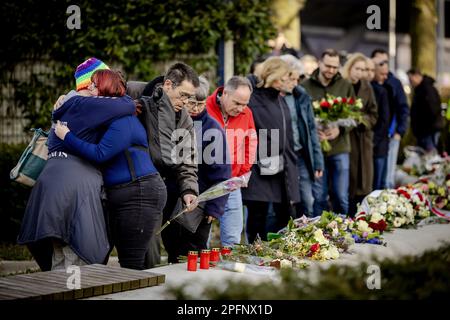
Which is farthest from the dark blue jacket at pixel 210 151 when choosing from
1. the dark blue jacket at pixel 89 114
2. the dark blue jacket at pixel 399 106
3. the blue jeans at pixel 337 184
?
the dark blue jacket at pixel 399 106

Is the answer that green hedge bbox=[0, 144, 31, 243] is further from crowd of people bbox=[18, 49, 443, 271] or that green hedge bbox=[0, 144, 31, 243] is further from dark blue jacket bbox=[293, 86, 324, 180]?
dark blue jacket bbox=[293, 86, 324, 180]

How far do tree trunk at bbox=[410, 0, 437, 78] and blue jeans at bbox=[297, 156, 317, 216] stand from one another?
369 inches

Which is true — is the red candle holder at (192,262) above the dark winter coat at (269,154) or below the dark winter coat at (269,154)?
below

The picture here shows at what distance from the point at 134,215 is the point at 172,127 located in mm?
783

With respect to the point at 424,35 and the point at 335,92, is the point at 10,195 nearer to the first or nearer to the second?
the point at 335,92

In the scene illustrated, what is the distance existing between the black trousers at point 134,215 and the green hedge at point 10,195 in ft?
13.7

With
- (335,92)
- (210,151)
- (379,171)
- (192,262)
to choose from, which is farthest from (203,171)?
(379,171)

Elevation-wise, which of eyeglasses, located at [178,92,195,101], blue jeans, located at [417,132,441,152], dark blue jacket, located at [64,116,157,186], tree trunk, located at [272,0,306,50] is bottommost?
blue jeans, located at [417,132,441,152]

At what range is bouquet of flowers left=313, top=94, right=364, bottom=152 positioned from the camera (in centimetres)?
953

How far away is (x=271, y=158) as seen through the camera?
26.7 ft

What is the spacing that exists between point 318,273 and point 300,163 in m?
5.31

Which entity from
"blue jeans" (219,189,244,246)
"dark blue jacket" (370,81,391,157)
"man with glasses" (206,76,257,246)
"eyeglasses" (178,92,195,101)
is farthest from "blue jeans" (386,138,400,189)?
"eyeglasses" (178,92,195,101)

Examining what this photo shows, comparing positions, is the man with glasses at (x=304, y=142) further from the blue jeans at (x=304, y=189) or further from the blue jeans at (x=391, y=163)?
the blue jeans at (x=391, y=163)

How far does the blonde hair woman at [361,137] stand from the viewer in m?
10.4
